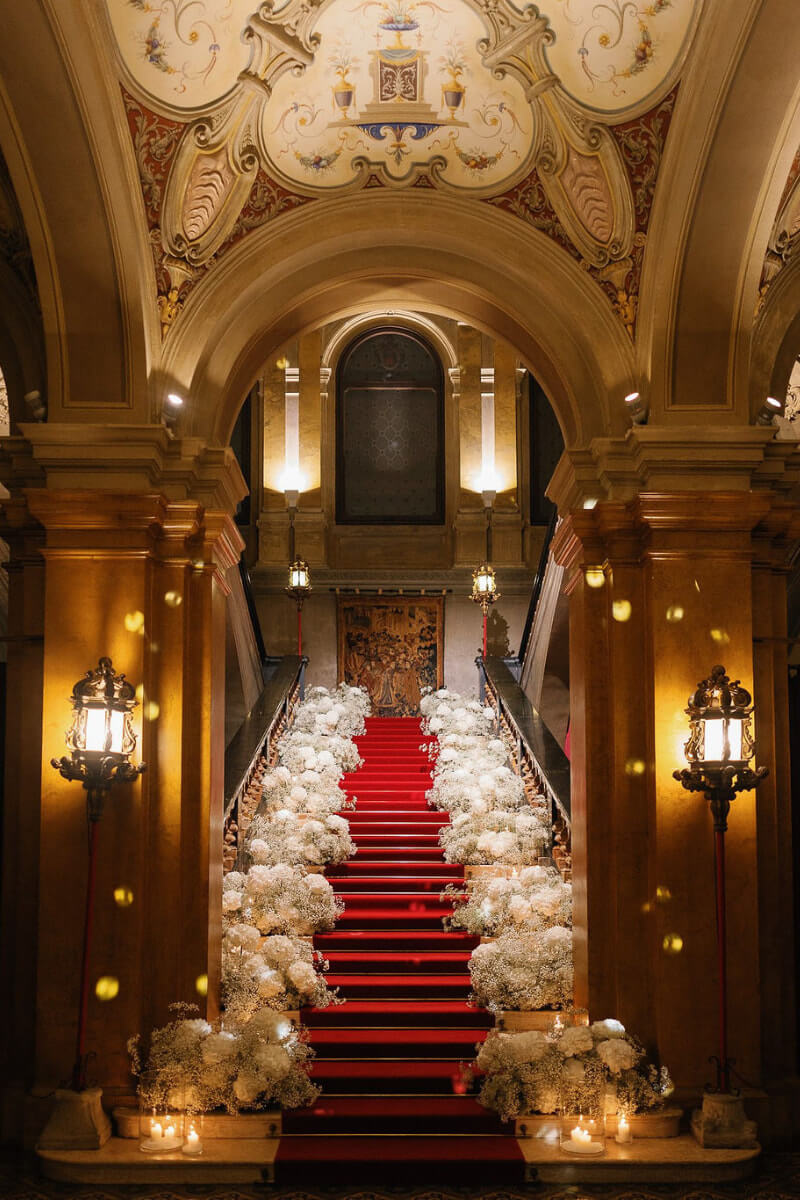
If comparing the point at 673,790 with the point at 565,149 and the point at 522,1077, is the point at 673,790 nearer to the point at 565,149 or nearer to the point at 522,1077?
the point at 522,1077

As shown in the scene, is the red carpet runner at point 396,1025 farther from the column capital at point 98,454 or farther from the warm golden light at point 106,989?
the column capital at point 98,454

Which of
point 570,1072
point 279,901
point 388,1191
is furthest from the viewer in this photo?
point 279,901

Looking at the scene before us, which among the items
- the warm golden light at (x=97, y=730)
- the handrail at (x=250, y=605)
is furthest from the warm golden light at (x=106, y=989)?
the handrail at (x=250, y=605)

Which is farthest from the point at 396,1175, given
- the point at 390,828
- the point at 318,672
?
the point at 318,672

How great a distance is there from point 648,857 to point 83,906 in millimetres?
3477

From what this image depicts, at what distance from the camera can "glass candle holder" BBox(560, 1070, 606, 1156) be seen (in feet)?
23.7

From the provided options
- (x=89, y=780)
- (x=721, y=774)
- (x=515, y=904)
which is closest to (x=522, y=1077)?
(x=515, y=904)

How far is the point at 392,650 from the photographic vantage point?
20062 millimetres

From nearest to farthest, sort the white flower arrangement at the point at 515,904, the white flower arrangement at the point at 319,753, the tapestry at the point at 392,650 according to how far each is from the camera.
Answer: the white flower arrangement at the point at 515,904 < the white flower arrangement at the point at 319,753 < the tapestry at the point at 392,650

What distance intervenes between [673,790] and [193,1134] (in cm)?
345

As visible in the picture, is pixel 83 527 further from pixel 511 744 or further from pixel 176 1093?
pixel 511 744

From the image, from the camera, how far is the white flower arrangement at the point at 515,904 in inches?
372

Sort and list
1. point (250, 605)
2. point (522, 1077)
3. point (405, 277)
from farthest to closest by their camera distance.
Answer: point (250, 605) < point (405, 277) < point (522, 1077)

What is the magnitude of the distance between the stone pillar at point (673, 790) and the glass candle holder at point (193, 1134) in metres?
2.51
